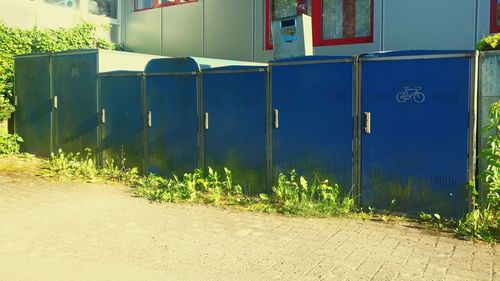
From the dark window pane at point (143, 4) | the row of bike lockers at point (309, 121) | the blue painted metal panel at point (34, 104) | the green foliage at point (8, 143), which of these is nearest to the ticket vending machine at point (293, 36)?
the row of bike lockers at point (309, 121)

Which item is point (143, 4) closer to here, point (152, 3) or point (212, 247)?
point (152, 3)

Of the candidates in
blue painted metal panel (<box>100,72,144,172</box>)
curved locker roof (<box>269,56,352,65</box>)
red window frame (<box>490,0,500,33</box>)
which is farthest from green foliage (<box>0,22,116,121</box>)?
red window frame (<box>490,0,500,33</box>)

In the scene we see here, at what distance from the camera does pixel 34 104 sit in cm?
1111

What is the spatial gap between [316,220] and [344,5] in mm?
6373

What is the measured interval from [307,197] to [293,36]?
118 inches

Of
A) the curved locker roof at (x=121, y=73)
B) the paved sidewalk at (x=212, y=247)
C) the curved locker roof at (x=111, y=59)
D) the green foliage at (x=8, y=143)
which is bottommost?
the paved sidewalk at (x=212, y=247)

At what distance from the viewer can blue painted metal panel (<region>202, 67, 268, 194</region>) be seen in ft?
24.1

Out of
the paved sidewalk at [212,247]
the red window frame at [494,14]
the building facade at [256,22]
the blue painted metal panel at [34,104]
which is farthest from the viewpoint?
the blue painted metal panel at [34,104]

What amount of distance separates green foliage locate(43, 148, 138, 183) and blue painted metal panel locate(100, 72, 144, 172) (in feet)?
0.60

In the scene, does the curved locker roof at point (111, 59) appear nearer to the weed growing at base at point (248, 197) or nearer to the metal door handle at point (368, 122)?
the weed growing at base at point (248, 197)

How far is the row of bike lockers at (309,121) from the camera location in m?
5.76

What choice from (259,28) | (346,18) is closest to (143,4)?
(259,28)

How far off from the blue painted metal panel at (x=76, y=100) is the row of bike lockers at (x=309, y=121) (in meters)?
0.07

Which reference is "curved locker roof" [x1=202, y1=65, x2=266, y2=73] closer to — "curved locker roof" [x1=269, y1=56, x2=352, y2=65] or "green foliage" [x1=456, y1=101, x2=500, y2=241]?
"curved locker roof" [x1=269, y1=56, x2=352, y2=65]
